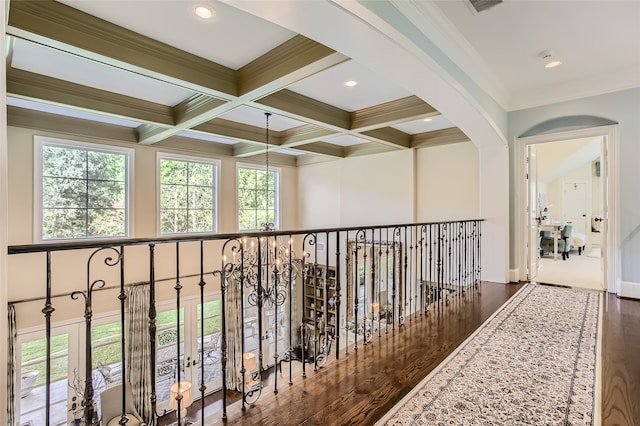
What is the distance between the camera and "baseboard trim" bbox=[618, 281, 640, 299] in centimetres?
374

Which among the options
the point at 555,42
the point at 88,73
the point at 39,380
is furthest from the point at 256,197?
the point at 555,42

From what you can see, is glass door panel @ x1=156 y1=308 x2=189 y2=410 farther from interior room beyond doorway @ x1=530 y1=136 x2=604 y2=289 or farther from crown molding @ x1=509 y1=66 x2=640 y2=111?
crown molding @ x1=509 y1=66 x2=640 y2=111

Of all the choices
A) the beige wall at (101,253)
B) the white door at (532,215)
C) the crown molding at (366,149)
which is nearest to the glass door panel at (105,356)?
the beige wall at (101,253)

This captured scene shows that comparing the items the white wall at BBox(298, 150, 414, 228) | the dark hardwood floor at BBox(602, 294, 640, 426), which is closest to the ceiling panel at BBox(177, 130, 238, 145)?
the white wall at BBox(298, 150, 414, 228)

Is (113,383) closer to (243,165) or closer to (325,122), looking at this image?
(243,165)

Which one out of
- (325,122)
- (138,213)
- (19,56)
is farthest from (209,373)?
(19,56)

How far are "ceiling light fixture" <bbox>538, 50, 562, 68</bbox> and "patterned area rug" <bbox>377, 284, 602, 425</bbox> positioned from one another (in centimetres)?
285

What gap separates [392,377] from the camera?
2.08m

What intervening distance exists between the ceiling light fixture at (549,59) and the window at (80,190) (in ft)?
20.7

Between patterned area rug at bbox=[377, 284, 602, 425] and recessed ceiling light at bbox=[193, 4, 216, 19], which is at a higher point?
recessed ceiling light at bbox=[193, 4, 216, 19]

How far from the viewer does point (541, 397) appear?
1.84m

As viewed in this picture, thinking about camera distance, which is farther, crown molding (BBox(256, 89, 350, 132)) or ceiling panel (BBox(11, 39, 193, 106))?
crown molding (BBox(256, 89, 350, 132))

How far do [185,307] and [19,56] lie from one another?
175 inches

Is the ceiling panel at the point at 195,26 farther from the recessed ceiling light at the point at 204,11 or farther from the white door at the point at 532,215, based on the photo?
the white door at the point at 532,215
